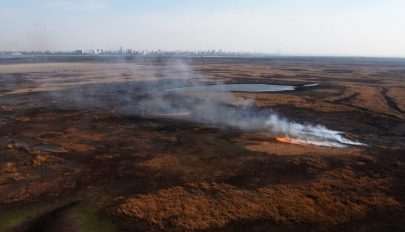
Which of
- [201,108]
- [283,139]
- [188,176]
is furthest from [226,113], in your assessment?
[188,176]

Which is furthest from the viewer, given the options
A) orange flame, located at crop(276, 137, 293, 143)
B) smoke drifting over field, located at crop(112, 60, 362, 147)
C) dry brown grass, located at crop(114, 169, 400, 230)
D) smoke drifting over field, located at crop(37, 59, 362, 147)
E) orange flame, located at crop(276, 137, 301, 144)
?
smoke drifting over field, located at crop(37, 59, 362, 147)

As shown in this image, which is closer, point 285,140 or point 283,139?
point 285,140

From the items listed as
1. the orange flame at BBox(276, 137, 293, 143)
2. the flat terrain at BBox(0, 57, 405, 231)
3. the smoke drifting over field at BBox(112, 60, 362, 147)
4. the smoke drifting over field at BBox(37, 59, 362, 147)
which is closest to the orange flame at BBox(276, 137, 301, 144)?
the orange flame at BBox(276, 137, 293, 143)

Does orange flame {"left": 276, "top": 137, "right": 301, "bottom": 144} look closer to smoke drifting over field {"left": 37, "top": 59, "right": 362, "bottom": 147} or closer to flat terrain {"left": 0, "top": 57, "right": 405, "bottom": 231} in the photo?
smoke drifting over field {"left": 37, "top": 59, "right": 362, "bottom": 147}

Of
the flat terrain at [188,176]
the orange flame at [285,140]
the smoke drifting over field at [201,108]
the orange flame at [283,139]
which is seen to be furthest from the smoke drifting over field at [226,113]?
the flat terrain at [188,176]

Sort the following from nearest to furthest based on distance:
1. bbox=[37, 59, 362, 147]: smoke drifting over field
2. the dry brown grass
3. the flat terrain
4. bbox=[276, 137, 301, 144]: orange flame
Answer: the flat terrain → the dry brown grass → bbox=[276, 137, 301, 144]: orange flame → bbox=[37, 59, 362, 147]: smoke drifting over field

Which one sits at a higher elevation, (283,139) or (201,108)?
(201,108)

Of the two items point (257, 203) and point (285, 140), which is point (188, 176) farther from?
point (285, 140)

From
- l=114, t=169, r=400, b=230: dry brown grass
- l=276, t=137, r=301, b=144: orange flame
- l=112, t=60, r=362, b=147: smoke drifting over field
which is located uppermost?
l=112, t=60, r=362, b=147: smoke drifting over field

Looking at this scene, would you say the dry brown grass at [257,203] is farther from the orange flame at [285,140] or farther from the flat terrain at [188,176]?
the orange flame at [285,140]
